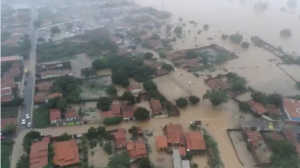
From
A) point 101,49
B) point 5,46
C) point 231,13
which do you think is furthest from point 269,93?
point 5,46

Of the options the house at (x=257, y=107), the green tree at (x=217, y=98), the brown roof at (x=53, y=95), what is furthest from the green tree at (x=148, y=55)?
the house at (x=257, y=107)

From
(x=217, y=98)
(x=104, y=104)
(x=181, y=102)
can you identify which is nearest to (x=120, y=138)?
(x=104, y=104)

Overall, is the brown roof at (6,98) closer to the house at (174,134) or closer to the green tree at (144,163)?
the green tree at (144,163)

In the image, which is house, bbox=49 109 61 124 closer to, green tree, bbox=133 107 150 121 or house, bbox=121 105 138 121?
A: house, bbox=121 105 138 121

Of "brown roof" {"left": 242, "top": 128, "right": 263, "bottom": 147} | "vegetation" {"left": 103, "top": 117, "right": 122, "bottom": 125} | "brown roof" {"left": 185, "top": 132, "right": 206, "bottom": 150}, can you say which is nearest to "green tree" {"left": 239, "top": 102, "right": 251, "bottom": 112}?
"brown roof" {"left": 242, "top": 128, "right": 263, "bottom": 147}

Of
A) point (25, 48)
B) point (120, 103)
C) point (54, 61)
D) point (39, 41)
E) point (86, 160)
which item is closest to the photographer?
point (86, 160)

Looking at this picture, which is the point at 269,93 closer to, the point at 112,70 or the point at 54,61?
the point at 112,70
